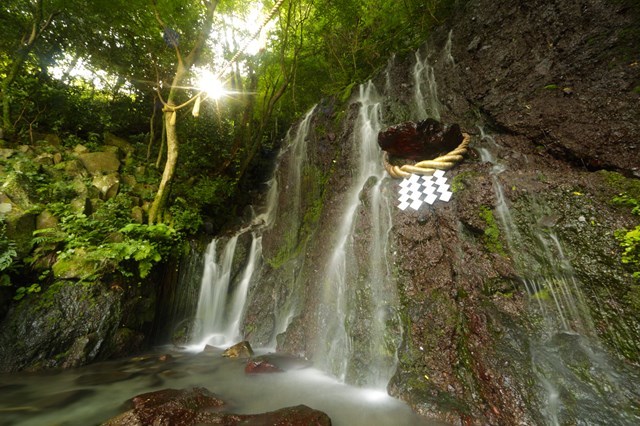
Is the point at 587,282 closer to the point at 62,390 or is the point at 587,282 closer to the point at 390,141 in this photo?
the point at 390,141

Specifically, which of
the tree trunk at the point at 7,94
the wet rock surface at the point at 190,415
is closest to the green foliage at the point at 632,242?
the wet rock surface at the point at 190,415

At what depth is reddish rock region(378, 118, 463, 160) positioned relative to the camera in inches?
190

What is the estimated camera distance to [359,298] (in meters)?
4.41

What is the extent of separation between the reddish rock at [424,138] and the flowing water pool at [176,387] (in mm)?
4026

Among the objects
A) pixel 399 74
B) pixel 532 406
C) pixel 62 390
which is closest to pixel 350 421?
pixel 532 406

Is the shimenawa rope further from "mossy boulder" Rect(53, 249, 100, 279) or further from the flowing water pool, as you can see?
"mossy boulder" Rect(53, 249, 100, 279)

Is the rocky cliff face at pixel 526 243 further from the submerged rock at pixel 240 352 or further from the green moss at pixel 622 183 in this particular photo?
the submerged rock at pixel 240 352

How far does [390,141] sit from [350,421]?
14.6 ft

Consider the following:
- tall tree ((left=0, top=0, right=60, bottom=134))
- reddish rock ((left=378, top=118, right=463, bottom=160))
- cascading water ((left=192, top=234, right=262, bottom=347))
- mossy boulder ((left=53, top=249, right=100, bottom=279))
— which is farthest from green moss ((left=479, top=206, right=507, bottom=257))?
tall tree ((left=0, top=0, right=60, bottom=134))

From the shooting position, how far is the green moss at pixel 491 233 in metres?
3.53

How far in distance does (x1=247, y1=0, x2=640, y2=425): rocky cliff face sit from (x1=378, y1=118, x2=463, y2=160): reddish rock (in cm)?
49

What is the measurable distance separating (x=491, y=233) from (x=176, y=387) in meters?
5.20

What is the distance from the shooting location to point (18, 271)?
185 inches

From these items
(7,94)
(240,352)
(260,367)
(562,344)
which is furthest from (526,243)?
(7,94)
